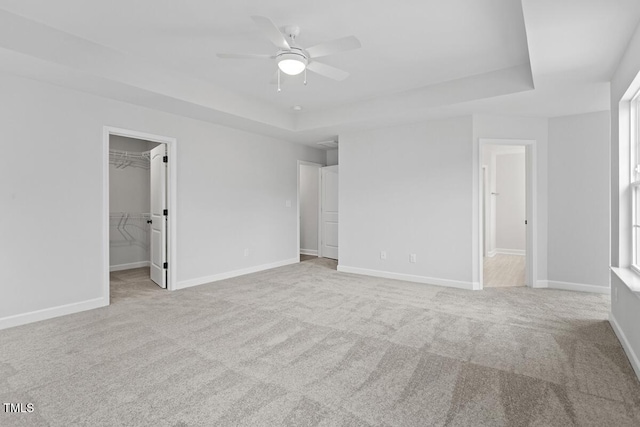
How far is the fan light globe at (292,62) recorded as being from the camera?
2800 mm

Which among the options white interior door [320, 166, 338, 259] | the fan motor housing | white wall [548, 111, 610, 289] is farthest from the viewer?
white interior door [320, 166, 338, 259]

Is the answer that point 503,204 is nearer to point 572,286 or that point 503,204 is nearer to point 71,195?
point 572,286

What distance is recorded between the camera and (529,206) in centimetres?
482

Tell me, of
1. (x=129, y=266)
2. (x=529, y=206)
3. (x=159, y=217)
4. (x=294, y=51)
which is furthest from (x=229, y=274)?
A: (x=529, y=206)

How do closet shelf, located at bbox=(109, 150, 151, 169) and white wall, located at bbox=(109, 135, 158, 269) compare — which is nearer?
closet shelf, located at bbox=(109, 150, 151, 169)

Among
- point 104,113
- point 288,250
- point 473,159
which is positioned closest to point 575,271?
point 473,159

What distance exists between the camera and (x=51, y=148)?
3.52 metres

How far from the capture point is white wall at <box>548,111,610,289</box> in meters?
4.39

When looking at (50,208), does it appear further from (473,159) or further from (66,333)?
(473,159)

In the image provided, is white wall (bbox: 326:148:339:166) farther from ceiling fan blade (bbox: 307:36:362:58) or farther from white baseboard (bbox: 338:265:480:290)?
ceiling fan blade (bbox: 307:36:362:58)

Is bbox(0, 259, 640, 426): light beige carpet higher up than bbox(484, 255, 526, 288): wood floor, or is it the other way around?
bbox(484, 255, 526, 288): wood floor

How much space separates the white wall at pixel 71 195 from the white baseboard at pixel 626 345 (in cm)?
474

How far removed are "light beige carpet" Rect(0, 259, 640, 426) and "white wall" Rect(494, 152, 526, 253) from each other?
4218 mm

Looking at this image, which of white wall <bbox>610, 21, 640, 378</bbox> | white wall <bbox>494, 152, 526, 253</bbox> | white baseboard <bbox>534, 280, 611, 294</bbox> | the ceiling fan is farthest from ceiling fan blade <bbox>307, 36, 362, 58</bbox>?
white wall <bbox>494, 152, 526, 253</bbox>
